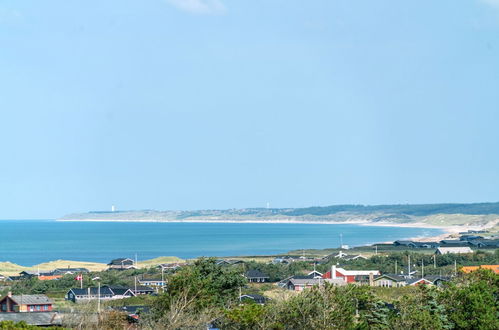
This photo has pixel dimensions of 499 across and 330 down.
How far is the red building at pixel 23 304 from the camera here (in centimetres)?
4275

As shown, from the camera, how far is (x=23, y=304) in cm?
4294

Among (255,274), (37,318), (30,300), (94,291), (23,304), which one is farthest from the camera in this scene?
(255,274)

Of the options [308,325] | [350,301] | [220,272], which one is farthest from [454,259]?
[308,325]

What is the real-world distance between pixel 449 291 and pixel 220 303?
36.8 feet

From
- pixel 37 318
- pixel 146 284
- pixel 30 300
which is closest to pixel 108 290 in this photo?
pixel 146 284

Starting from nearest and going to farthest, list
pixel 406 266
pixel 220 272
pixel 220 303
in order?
pixel 220 303 < pixel 220 272 < pixel 406 266

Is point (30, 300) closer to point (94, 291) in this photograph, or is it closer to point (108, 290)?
point (94, 291)

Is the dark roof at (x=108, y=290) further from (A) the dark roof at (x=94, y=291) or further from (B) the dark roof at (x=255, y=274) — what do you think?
(B) the dark roof at (x=255, y=274)

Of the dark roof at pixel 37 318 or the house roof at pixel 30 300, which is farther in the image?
the house roof at pixel 30 300

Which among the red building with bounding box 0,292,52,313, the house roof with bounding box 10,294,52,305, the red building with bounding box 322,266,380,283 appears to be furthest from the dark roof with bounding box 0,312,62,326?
the red building with bounding box 322,266,380,283

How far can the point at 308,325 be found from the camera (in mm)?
28609

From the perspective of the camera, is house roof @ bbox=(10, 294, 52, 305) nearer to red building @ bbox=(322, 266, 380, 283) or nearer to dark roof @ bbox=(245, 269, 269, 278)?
dark roof @ bbox=(245, 269, 269, 278)

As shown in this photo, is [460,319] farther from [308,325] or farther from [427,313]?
[308,325]

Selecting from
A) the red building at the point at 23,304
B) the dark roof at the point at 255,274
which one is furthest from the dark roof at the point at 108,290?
the dark roof at the point at 255,274
